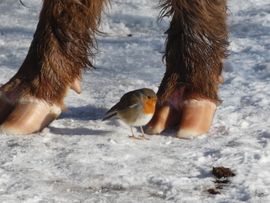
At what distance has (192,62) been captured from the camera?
335 centimetres

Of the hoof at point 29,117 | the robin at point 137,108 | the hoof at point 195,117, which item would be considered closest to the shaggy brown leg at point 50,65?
the hoof at point 29,117

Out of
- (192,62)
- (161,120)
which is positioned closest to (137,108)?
(161,120)

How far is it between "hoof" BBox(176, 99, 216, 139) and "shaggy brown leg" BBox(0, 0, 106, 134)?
0.44 metres

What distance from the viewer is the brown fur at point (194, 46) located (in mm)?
3320

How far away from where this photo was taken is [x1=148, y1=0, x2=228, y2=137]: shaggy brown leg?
10.9 ft

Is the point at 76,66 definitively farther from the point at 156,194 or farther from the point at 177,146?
the point at 156,194

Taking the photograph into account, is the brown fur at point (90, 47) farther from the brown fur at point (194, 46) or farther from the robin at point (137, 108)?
the robin at point (137, 108)

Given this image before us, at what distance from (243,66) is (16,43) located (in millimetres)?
1248

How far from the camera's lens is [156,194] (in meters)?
2.68

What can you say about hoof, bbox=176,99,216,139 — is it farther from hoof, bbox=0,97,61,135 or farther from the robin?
hoof, bbox=0,97,61,135

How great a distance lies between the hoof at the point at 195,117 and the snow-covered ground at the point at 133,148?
42 millimetres

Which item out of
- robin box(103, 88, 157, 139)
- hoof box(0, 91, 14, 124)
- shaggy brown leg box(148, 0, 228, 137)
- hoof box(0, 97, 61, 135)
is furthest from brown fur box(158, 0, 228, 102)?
hoof box(0, 91, 14, 124)

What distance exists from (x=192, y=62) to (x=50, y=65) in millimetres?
560

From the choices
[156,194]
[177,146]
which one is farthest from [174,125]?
[156,194]
